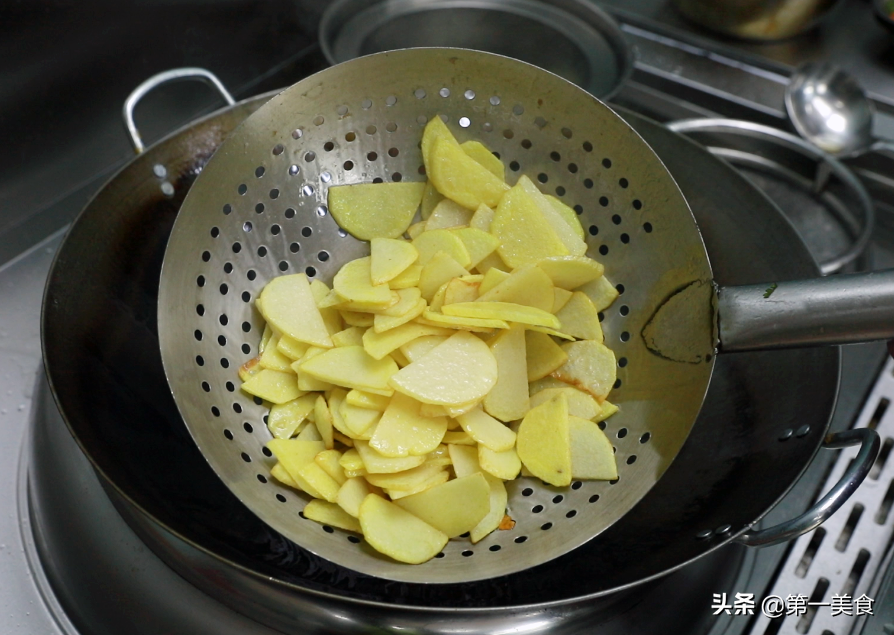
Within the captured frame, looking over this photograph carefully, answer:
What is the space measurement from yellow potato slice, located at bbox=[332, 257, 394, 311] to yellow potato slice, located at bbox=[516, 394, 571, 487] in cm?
20

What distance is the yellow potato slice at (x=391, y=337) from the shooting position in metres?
0.73

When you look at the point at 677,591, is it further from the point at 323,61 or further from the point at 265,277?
the point at 323,61

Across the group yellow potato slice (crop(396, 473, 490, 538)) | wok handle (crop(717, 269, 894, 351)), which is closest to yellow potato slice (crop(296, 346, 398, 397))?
yellow potato slice (crop(396, 473, 490, 538))

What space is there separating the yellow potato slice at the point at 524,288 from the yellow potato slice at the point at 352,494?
24 cm

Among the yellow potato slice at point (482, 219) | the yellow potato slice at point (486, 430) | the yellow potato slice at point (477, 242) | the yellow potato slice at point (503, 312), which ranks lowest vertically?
the yellow potato slice at point (486, 430)

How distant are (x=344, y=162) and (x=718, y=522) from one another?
23.2 inches

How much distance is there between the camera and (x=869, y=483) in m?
0.87

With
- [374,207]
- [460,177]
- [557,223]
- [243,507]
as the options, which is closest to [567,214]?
[557,223]

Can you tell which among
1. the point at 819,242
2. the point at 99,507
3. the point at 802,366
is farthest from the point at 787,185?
the point at 99,507

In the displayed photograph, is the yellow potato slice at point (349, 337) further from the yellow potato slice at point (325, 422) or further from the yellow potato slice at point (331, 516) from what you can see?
the yellow potato slice at point (331, 516)

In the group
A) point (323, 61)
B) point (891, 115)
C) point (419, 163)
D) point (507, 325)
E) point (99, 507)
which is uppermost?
point (891, 115)

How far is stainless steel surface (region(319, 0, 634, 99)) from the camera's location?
1.26 metres

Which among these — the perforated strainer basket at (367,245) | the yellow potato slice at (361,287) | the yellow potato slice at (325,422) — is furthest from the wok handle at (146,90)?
the yellow potato slice at (325,422)

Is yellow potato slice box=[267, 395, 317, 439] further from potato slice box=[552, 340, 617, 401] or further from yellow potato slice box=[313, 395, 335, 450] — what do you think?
potato slice box=[552, 340, 617, 401]
